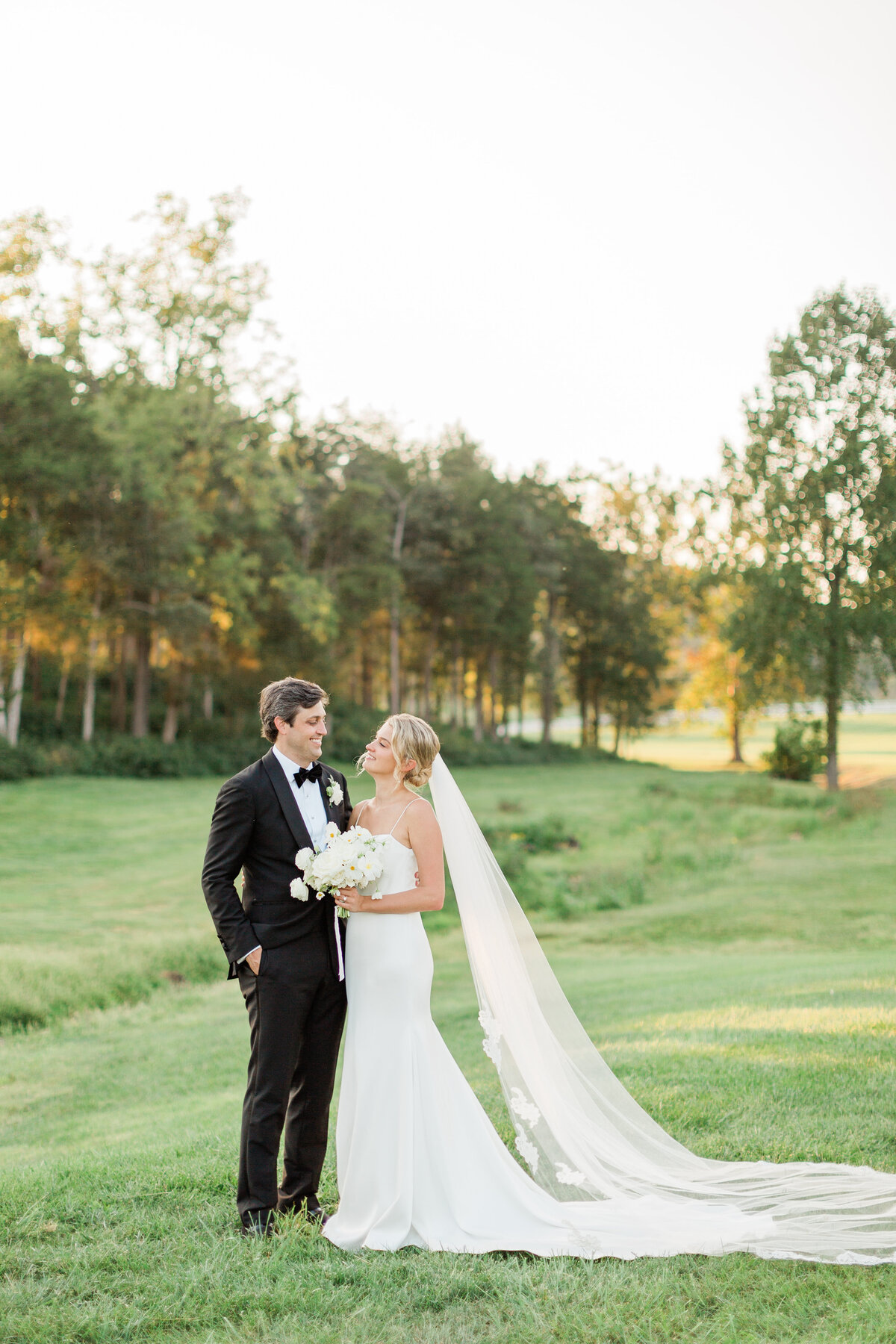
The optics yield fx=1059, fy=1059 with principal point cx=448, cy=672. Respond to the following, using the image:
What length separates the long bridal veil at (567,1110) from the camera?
16.2 ft

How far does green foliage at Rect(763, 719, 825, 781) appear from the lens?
139ft

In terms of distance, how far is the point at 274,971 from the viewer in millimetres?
4781

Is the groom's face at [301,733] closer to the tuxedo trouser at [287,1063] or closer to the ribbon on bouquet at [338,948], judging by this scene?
the ribbon on bouquet at [338,948]

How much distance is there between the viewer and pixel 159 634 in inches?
1432

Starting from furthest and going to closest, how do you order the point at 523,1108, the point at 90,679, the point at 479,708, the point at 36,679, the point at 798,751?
1. the point at 479,708
2. the point at 798,751
3. the point at 36,679
4. the point at 90,679
5. the point at 523,1108

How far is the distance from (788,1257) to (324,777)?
289 centimetres

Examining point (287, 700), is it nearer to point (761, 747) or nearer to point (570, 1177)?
point (570, 1177)

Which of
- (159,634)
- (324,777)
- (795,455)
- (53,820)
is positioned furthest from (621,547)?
(324,777)

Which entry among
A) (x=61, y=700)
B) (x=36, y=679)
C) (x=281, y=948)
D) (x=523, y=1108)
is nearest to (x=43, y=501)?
(x=61, y=700)

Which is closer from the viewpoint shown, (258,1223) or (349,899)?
(258,1223)

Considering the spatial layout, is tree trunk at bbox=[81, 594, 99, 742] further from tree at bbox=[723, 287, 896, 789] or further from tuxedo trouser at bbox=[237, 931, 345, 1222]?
tuxedo trouser at bbox=[237, 931, 345, 1222]

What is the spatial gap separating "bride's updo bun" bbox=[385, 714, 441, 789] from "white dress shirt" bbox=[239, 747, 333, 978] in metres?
0.40

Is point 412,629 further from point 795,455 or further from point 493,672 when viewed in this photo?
point 795,455

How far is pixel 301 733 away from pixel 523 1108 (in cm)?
215
